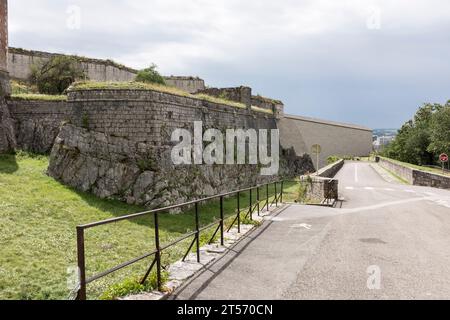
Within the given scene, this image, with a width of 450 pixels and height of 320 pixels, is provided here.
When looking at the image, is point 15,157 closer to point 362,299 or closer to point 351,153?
point 362,299

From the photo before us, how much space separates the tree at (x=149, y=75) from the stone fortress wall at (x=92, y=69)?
4.84 metres

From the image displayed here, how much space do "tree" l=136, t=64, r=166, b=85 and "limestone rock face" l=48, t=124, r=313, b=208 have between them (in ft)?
72.6

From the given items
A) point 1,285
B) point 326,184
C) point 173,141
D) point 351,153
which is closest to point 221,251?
point 1,285

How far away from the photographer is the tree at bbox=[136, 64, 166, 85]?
144ft

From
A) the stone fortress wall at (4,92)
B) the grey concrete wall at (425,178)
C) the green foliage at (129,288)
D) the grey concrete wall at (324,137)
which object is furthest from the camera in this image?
the grey concrete wall at (324,137)

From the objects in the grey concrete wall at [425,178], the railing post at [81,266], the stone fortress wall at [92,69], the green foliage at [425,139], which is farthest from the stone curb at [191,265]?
the green foliage at [425,139]

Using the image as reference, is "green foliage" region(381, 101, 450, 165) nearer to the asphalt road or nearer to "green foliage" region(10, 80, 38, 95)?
the asphalt road

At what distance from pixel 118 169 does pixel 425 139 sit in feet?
178

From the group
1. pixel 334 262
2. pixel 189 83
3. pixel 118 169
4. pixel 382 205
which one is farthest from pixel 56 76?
pixel 334 262

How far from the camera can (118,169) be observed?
21172 mm

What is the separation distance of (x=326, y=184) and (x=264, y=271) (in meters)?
→ 12.1

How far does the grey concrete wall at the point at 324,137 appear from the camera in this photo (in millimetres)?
48344

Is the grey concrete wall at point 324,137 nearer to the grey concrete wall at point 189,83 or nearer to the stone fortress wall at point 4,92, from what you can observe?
the grey concrete wall at point 189,83

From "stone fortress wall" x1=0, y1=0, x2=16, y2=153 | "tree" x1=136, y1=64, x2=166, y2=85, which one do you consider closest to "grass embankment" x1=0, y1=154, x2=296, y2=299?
"stone fortress wall" x1=0, y1=0, x2=16, y2=153
